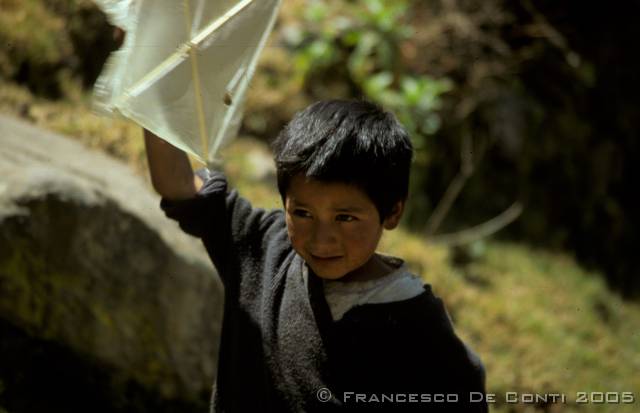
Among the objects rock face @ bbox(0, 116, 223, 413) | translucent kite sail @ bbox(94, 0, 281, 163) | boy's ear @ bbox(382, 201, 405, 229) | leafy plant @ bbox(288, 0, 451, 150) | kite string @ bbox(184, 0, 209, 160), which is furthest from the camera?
leafy plant @ bbox(288, 0, 451, 150)

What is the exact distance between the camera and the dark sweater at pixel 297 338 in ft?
5.63

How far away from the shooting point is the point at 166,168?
6.01 ft

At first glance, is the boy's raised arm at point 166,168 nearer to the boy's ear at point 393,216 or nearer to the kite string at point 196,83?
the kite string at point 196,83

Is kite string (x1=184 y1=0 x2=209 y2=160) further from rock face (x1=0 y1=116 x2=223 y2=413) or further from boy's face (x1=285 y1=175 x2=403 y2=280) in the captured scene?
rock face (x1=0 y1=116 x2=223 y2=413)

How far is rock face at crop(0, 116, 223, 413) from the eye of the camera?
244cm

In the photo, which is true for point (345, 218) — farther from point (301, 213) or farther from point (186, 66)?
point (186, 66)

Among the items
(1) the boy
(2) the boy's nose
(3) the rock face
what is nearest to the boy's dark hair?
(1) the boy

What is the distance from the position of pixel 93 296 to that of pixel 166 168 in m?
0.94

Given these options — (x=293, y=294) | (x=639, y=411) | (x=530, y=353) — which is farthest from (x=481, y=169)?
(x=293, y=294)

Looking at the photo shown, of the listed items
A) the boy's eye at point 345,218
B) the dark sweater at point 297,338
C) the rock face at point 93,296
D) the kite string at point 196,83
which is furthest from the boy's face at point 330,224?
the rock face at point 93,296

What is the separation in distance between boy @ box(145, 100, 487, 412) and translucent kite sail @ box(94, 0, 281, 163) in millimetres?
149

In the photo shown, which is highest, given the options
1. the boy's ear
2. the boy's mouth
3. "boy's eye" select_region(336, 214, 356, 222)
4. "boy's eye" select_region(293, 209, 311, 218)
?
"boy's eye" select_region(293, 209, 311, 218)

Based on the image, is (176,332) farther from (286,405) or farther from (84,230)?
(286,405)

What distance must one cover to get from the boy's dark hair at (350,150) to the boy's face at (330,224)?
26mm
